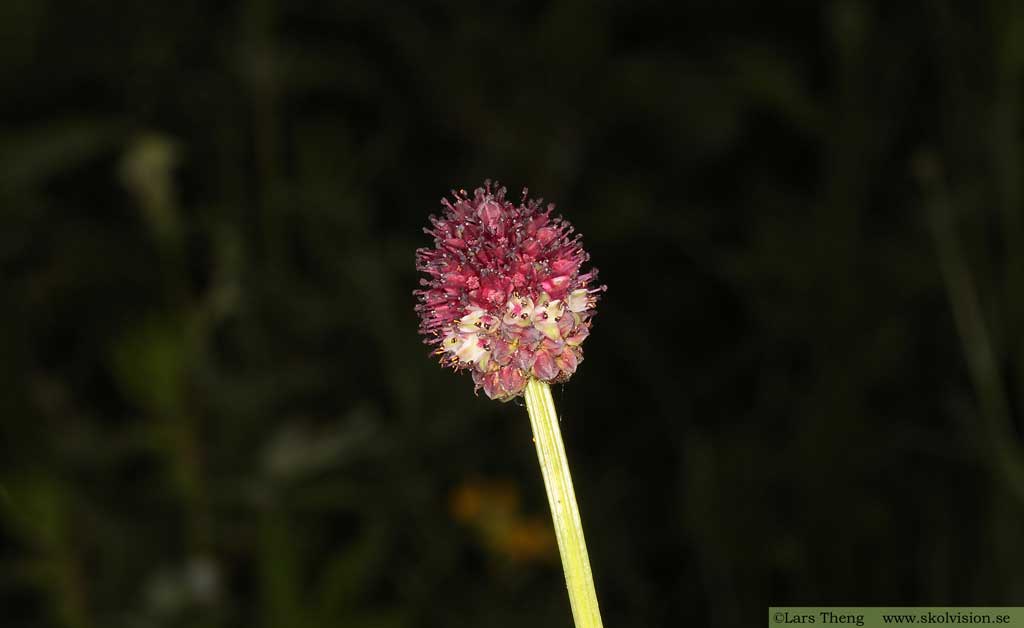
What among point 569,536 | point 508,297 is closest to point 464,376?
point 508,297

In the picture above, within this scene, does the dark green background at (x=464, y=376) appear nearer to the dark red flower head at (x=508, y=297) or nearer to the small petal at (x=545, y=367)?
the dark red flower head at (x=508, y=297)

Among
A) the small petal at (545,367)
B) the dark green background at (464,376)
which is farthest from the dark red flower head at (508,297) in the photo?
the dark green background at (464,376)

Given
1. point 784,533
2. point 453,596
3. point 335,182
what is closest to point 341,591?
point 453,596

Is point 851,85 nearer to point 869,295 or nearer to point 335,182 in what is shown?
point 869,295

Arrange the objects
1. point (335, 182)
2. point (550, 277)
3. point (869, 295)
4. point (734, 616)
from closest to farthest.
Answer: point (550, 277)
point (734, 616)
point (869, 295)
point (335, 182)

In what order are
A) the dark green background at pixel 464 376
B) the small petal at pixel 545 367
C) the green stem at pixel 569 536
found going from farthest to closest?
the dark green background at pixel 464 376 < the small petal at pixel 545 367 < the green stem at pixel 569 536

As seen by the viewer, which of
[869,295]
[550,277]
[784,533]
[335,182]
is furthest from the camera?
[335,182]
